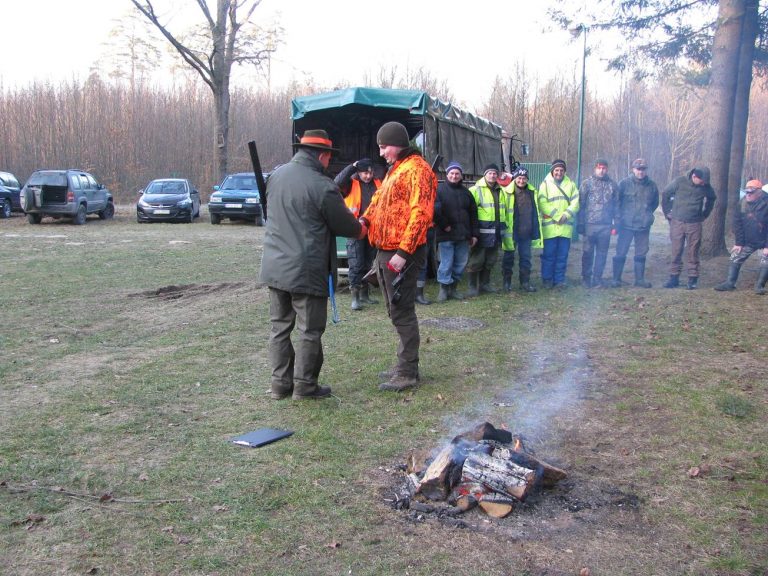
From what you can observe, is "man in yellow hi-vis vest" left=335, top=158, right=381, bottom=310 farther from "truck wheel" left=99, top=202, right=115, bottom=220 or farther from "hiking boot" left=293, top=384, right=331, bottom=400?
"truck wheel" left=99, top=202, right=115, bottom=220

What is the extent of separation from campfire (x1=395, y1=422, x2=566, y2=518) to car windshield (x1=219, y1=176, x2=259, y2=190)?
2033 cm

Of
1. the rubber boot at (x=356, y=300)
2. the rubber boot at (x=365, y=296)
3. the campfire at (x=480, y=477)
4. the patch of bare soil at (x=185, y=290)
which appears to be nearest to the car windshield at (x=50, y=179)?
the patch of bare soil at (x=185, y=290)

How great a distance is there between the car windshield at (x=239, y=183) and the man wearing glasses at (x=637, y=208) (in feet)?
49.0

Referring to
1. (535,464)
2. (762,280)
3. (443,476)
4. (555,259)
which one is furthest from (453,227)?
(443,476)

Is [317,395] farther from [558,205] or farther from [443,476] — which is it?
[558,205]

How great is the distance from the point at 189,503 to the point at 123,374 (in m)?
2.82

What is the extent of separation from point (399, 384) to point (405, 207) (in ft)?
4.79

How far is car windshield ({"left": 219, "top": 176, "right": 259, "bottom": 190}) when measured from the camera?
77.2 feet

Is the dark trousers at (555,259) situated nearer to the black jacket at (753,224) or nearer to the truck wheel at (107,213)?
the black jacket at (753,224)

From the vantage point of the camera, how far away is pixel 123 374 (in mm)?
6348

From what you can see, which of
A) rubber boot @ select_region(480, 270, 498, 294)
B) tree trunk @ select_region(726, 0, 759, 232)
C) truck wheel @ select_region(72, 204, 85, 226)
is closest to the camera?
rubber boot @ select_region(480, 270, 498, 294)

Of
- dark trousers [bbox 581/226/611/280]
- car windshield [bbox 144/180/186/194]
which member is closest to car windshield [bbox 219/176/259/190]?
car windshield [bbox 144/180/186/194]

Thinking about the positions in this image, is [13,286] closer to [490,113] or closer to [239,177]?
[239,177]

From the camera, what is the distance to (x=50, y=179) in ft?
72.2
